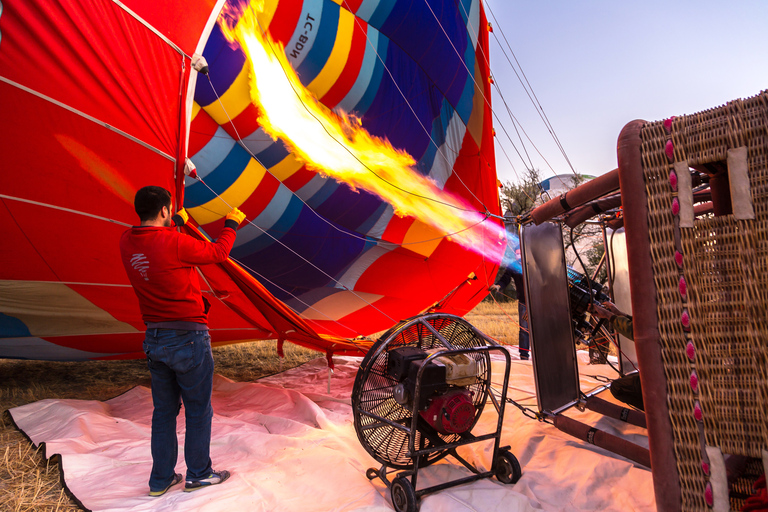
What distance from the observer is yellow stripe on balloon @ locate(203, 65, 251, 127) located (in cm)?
360

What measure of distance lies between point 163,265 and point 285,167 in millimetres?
2421

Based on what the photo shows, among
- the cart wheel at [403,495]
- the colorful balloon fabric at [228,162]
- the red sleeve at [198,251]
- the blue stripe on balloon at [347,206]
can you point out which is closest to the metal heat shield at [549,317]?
the cart wheel at [403,495]

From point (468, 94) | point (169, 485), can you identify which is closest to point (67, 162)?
point (169, 485)

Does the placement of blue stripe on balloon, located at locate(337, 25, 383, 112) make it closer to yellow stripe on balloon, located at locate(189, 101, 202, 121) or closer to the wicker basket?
yellow stripe on balloon, located at locate(189, 101, 202, 121)

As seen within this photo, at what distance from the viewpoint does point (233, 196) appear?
3941 millimetres

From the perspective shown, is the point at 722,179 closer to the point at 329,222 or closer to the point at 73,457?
the point at 73,457

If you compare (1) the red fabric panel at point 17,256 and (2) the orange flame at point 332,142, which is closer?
(1) the red fabric panel at point 17,256

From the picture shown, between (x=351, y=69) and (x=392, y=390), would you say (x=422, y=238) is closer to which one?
(x=351, y=69)

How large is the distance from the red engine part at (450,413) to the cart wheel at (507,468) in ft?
0.97

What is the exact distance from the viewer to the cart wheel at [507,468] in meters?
1.93

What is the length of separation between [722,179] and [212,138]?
3571 millimetres

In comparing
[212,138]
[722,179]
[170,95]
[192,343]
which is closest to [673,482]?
[722,179]

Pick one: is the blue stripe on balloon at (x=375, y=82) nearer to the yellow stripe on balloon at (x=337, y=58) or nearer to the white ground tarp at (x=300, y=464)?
the yellow stripe on balloon at (x=337, y=58)

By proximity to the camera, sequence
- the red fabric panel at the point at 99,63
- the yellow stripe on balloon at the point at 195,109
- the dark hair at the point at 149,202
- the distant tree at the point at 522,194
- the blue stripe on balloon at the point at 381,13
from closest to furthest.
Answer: the dark hair at the point at 149,202 → the red fabric panel at the point at 99,63 → the yellow stripe on balloon at the point at 195,109 → the blue stripe on balloon at the point at 381,13 → the distant tree at the point at 522,194
